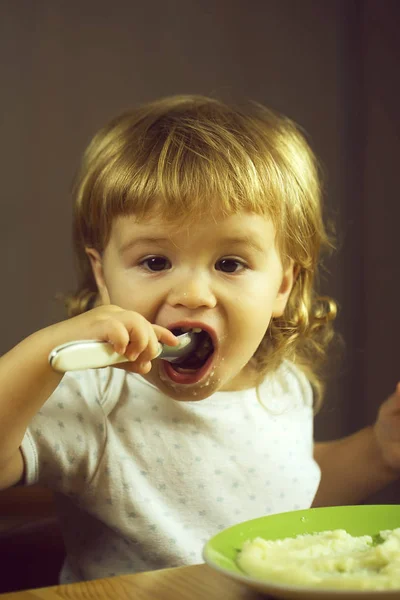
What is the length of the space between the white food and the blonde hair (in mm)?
398

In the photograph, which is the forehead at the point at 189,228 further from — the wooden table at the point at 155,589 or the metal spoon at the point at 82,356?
the wooden table at the point at 155,589

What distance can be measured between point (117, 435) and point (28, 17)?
33.7 inches

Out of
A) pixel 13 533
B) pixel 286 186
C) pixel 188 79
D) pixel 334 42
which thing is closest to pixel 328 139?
pixel 334 42

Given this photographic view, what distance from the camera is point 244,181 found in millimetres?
929

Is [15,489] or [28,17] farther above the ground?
[28,17]

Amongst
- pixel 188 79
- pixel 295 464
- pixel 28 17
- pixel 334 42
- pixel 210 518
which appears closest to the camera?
pixel 210 518

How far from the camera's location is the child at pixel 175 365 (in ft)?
2.92

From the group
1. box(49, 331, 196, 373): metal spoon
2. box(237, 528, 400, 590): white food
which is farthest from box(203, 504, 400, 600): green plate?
box(49, 331, 196, 373): metal spoon

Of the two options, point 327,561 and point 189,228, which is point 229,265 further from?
point 327,561

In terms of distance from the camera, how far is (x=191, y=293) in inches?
34.5

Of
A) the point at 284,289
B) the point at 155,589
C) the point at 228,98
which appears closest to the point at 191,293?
the point at 284,289

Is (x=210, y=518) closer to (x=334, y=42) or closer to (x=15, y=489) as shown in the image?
(x=15, y=489)

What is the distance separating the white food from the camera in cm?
51

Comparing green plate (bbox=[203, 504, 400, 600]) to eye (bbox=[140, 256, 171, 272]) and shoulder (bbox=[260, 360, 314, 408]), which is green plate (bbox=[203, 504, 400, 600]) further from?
shoulder (bbox=[260, 360, 314, 408])
